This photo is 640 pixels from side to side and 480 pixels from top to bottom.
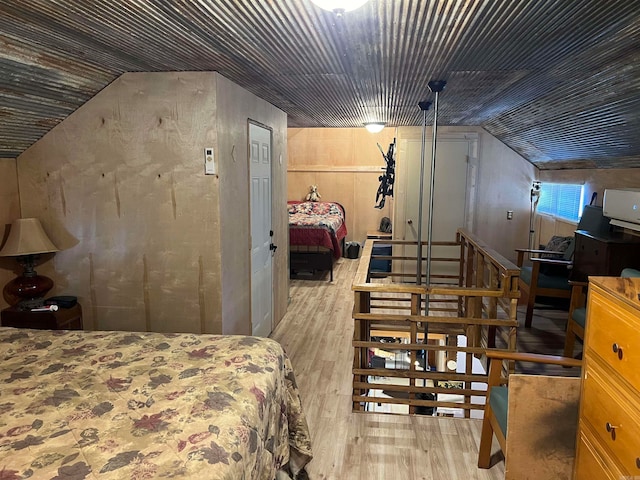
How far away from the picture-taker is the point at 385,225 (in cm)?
819

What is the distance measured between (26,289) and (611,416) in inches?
131

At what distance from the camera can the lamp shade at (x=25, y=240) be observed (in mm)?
2818

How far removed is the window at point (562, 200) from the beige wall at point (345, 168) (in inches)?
118

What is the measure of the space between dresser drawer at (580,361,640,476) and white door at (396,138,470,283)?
165 inches

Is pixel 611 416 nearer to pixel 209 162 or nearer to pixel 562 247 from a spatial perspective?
pixel 209 162

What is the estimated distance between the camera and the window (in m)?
4.79

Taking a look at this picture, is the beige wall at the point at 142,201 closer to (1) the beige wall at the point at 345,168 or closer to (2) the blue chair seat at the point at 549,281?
(2) the blue chair seat at the point at 549,281

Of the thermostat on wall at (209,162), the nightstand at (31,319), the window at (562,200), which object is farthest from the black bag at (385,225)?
the nightstand at (31,319)

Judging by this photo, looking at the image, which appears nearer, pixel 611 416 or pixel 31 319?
pixel 611 416

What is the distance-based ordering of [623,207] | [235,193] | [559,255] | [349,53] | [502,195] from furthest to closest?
[502,195]
[559,255]
[623,207]
[235,193]
[349,53]

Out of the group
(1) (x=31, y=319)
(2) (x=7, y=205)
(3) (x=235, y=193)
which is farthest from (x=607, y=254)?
(2) (x=7, y=205)

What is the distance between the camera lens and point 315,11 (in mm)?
1791

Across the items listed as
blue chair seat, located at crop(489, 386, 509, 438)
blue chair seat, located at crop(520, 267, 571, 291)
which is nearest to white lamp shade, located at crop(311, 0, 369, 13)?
A: blue chair seat, located at crop(489, 386, 509, 438)

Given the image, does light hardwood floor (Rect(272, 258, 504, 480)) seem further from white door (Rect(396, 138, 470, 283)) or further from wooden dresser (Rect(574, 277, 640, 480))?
white door (Rect(396, 138, 470, 283))
